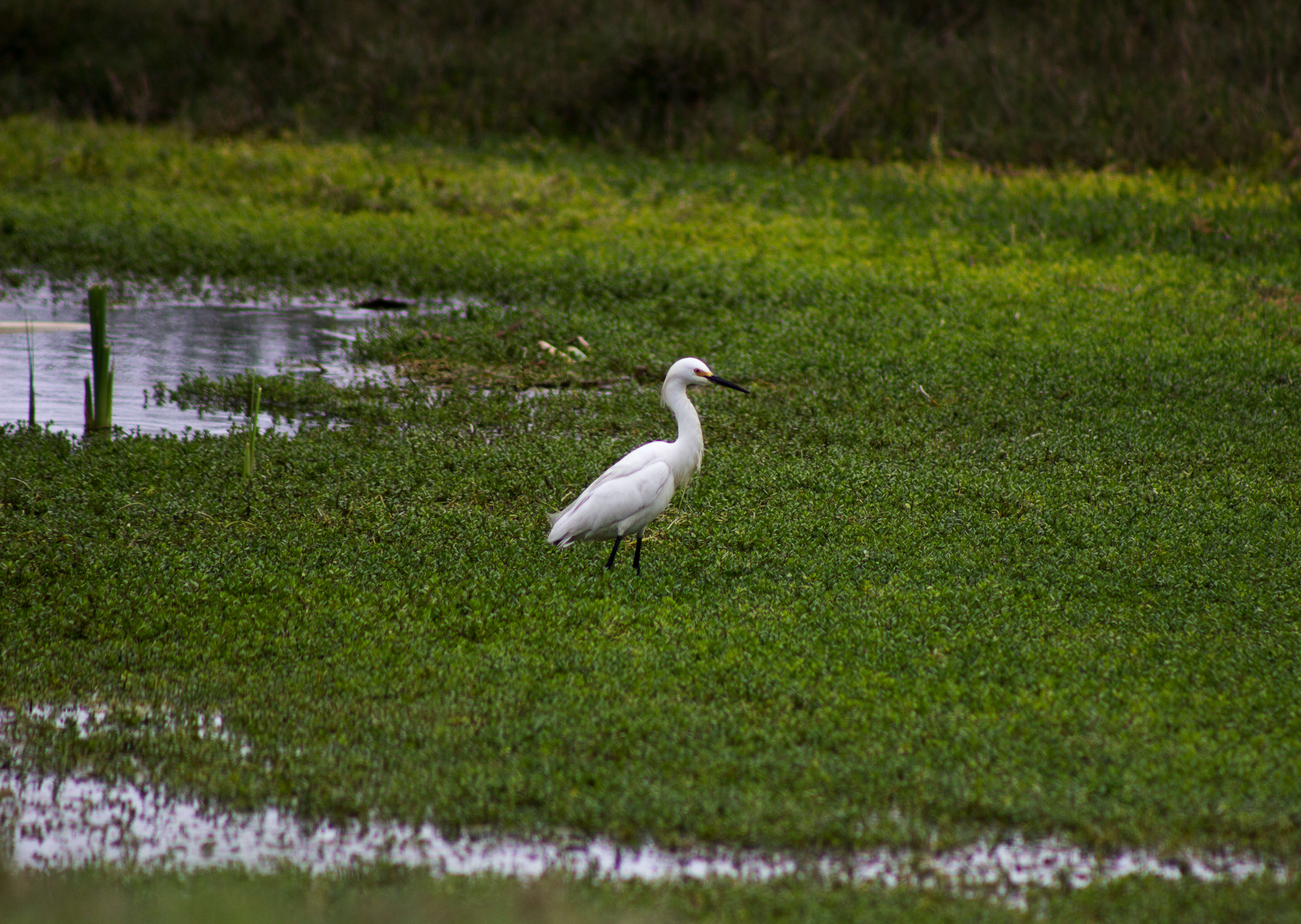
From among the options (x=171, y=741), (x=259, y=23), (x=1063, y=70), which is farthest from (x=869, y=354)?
(x=259, y=23)

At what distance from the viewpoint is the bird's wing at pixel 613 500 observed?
6.79 meters

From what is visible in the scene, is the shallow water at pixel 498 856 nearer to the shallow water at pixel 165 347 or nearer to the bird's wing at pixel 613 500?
the bird's wing at pixel 613 500

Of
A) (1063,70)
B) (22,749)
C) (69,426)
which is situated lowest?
(69,426)

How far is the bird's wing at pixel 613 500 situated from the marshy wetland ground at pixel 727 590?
28 cm

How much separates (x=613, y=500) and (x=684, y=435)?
68 cm

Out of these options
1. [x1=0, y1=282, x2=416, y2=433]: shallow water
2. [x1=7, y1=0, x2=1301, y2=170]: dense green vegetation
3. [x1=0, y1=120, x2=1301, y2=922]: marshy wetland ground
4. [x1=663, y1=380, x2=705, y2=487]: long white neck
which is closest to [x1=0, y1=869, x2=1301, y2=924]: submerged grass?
[x1=0, y1=120, x2=1301, y2=922]: marshy wetland ground

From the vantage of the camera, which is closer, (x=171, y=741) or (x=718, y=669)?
(x=171, y=741)

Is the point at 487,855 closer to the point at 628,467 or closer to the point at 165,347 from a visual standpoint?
the point at 628,467

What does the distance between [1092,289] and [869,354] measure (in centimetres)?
349

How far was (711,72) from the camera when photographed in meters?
24.5

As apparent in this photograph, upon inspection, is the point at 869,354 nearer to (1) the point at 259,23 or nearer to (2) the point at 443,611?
(2) the point at 443,611

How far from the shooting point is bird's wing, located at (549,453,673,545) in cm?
679

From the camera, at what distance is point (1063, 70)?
74.3 ft

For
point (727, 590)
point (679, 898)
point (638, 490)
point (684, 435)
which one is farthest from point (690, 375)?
point (679, 898)
